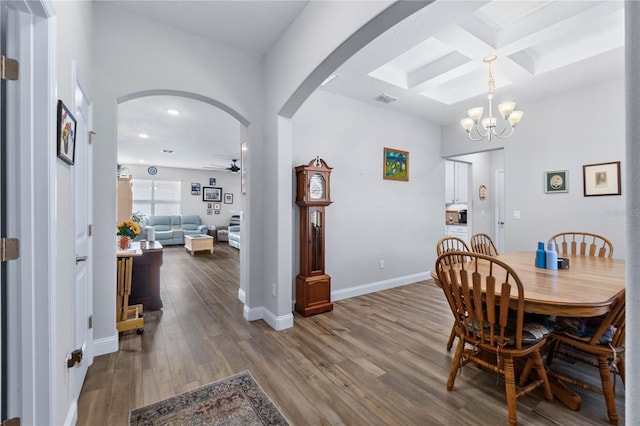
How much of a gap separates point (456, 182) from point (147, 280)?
629 cm

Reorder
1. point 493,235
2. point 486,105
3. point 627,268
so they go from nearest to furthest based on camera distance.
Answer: point 627,268
point 486,105
point 493,235

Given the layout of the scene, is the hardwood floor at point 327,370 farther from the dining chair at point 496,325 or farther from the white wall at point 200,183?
the white wall at point 200,183

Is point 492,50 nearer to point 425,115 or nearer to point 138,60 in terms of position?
point 425,115

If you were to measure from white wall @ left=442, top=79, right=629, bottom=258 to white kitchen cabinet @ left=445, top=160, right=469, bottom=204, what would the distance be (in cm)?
204

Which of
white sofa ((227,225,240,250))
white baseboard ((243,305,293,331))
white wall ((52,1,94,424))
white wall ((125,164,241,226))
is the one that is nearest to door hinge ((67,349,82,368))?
white wall ((52,1,94,424))

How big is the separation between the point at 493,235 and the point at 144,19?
259 inches

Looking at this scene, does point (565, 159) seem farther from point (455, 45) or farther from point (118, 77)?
point (118, 77)

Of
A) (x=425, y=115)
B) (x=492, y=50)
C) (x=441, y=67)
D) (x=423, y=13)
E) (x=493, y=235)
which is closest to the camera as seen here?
Result: (x=423, y=13)

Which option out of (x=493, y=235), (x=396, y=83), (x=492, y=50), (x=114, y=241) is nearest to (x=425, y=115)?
(x=396, y=83)

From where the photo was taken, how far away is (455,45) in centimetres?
261

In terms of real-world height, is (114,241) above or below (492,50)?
below

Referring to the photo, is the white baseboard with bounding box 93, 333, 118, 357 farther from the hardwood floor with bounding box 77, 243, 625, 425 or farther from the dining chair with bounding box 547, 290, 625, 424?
the dining chair with bounding box 547, 290, 625, 424

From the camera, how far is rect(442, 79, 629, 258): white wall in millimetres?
3234

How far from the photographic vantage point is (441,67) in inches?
123
